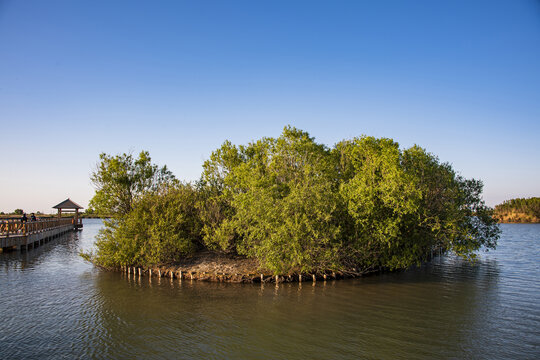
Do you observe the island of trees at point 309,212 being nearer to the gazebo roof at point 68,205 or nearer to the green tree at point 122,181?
the green tree at point 122,181

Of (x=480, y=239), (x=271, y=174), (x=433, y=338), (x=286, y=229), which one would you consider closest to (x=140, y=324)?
(x=286, y=229)

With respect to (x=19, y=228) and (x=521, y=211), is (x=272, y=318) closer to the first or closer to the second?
(x=19, y=228)

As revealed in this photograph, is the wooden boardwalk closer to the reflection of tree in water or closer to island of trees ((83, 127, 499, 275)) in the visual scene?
island of trees ((83, 127, 499, 275))

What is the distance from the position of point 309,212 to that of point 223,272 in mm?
7833

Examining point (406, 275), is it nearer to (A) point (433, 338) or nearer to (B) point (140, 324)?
(A) point (433, 338)

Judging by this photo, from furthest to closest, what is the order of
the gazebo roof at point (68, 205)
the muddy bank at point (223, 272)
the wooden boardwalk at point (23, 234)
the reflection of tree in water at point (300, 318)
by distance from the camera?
1. the gazebo roof at point (68, 205)
2. the wooden boardwalk at point (23, 234)
3. the muddy bank at point (223, 272)
4. the reflection of tree in water at point (300, 318)

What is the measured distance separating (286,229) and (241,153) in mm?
12977

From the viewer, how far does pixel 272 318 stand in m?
15.2

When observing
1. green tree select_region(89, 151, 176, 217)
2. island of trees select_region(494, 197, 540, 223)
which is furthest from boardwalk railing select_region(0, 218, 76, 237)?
island of trees select_region(494, 197, 540, 223)

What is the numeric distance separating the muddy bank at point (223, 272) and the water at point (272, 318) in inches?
35.9

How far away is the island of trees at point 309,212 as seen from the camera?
71.9ft

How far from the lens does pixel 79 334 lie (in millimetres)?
13672

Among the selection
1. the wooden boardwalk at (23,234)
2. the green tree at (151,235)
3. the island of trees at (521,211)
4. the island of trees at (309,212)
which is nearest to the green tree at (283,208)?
the island of trees at (309,212)

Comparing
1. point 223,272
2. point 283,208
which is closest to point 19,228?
point 223,272
